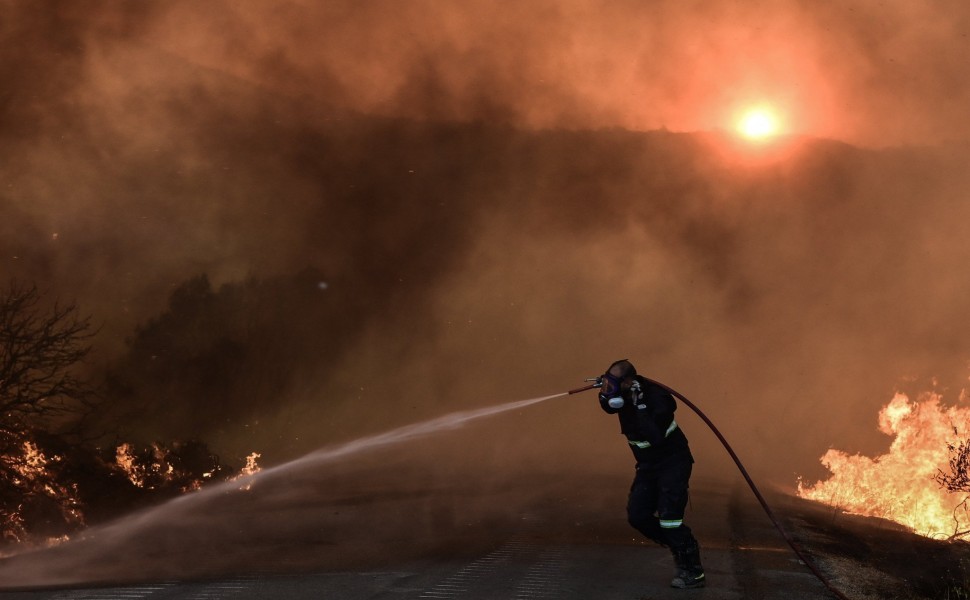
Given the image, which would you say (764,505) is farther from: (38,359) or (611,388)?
(38,359)

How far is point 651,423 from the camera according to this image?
535cm

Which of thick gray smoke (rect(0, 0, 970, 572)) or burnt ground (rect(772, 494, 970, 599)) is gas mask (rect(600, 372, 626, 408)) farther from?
thick gray smoke (rect(0, 0, 970, 572))

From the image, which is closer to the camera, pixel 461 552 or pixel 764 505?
pixel 764 505

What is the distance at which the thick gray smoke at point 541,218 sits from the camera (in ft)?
48.0

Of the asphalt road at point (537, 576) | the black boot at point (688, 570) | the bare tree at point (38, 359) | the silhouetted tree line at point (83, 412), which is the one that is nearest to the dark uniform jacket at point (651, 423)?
the black boot at point (688, 570)

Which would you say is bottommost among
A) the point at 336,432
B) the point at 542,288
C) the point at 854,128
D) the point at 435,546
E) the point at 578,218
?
the point at 435,546

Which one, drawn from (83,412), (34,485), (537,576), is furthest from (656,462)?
(83,412)

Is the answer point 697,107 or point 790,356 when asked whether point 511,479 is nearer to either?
point 790,356

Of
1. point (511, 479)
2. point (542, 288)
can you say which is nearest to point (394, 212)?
point (542, 288)

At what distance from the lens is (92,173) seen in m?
12.7

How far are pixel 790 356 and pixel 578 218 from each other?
5.39 metres

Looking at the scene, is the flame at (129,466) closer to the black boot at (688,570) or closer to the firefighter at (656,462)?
the firefighter at (656,462)

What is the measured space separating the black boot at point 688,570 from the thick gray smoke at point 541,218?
8469 mm

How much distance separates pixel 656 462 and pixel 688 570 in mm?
722
